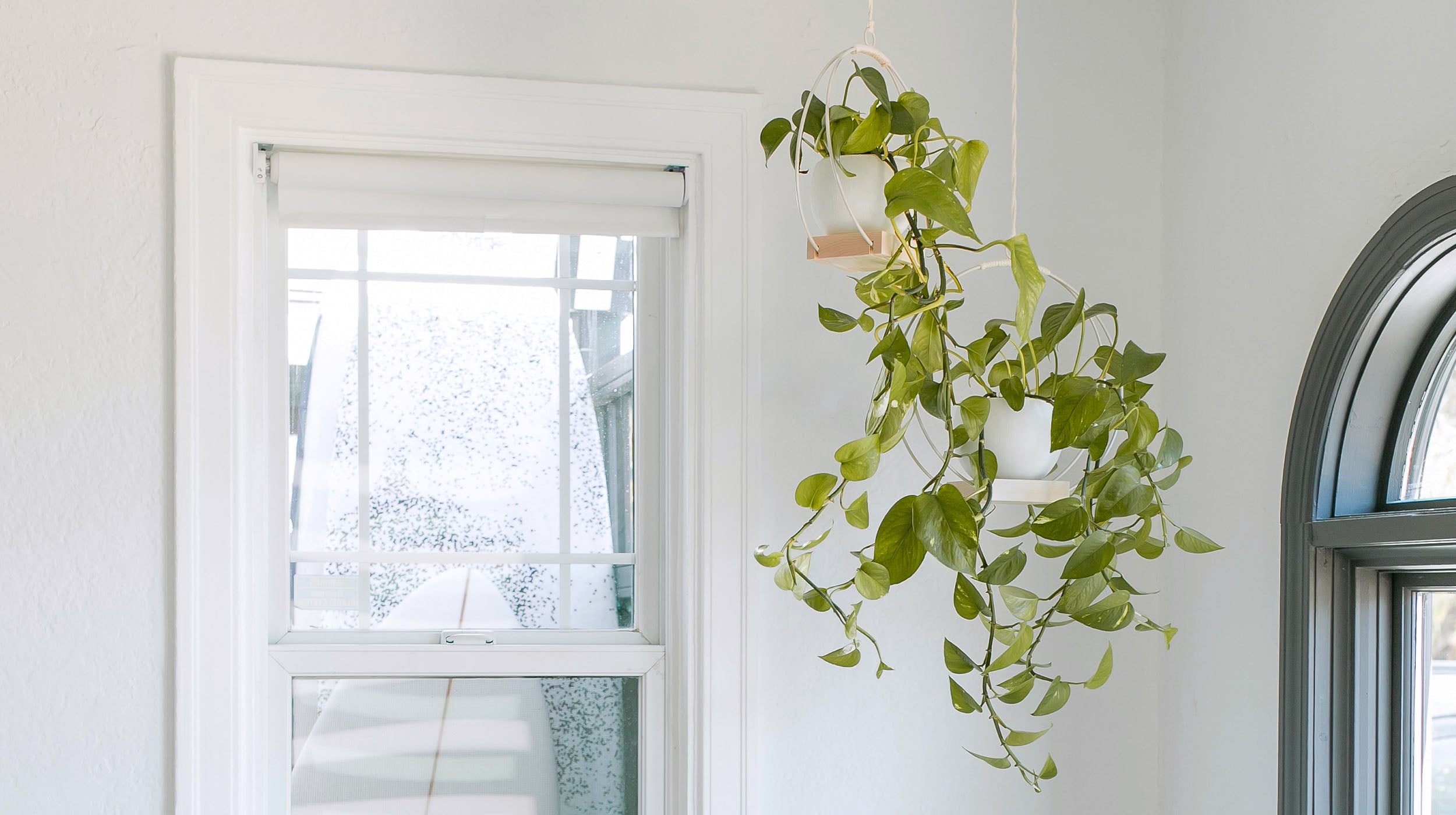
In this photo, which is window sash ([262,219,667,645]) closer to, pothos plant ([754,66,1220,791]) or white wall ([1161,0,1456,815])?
pothos plant ([754,66,1220,791])

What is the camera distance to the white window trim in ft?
5.13

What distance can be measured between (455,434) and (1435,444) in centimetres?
140

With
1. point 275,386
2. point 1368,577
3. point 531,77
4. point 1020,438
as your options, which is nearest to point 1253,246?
point 1368,577

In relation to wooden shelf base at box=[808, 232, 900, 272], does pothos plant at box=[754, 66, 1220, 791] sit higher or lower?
lower

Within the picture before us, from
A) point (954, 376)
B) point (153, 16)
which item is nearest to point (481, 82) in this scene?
point (153, 16)

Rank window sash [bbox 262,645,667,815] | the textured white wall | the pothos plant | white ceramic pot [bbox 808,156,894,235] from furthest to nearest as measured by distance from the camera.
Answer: window sash [bbox 262,645,667,815], the textured white wall, white ceramic pot [bbox 808,156,894,235], the pothos plant

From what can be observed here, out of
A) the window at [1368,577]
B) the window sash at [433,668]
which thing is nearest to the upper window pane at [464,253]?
the window sash at [433,668]

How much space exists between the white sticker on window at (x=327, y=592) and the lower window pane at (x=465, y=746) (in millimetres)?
119

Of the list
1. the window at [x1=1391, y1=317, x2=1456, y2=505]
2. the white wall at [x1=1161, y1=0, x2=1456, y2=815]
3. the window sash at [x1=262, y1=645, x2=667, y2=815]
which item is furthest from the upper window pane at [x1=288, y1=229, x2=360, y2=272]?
the window at [x1=1391, y1=317, x2=1456, y2=505]

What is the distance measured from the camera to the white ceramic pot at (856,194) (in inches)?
46.4

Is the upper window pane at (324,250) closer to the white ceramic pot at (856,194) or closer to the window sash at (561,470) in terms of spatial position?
the window sash at (561,470)

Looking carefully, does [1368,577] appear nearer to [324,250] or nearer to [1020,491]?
[1020,491]

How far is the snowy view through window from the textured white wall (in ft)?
0.75

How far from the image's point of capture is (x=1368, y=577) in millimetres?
1411
